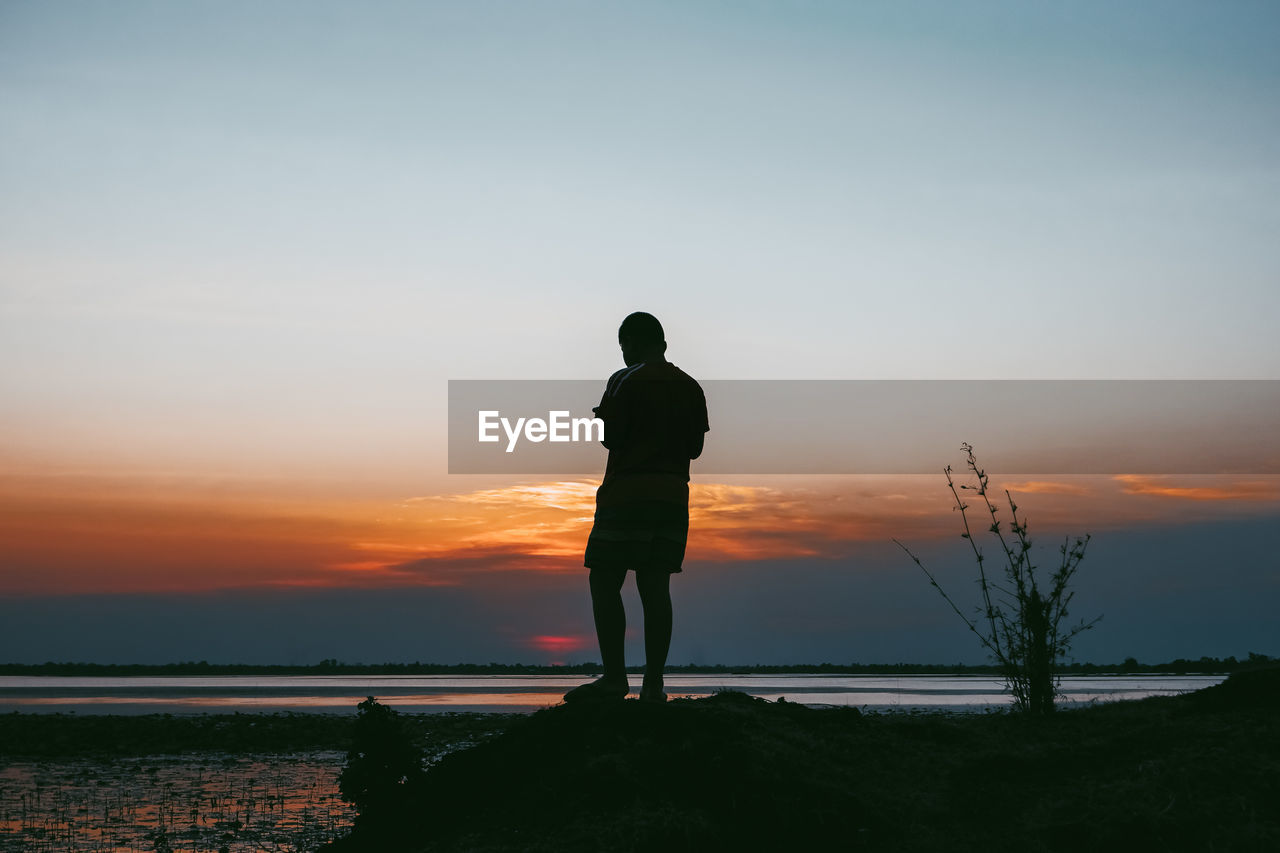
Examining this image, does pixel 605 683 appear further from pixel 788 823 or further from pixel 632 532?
pixel 788 823

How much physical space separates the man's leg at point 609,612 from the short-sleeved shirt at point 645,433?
0.62m

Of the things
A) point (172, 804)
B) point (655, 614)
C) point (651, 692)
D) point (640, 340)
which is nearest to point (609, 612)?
point (655, 614)

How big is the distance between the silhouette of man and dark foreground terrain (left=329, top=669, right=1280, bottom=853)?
79 centimetres

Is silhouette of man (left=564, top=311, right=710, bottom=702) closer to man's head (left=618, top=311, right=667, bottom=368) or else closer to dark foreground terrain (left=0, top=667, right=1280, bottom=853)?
man's head (left=618, top=311, right=667, bottom=368)

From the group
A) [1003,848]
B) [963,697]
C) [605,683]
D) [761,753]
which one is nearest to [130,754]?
[605,683]

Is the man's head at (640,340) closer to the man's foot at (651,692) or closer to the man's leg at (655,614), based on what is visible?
the man's leg at (655,614)

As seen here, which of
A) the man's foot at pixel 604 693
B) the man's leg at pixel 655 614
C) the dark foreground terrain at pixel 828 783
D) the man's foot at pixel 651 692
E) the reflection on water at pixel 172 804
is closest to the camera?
the dark foreground terrain at pixel 828 783

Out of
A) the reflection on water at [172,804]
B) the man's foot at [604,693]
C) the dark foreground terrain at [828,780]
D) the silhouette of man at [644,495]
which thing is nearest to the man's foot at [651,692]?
the silhouette of man at [644,495]

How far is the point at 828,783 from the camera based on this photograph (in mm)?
7270

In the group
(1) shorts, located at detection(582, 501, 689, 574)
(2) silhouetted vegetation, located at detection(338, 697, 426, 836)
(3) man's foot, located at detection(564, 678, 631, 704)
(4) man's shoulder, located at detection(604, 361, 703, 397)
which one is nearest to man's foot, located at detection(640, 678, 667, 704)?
(3) man's foot, located at detection(564, 678, 631, 704)

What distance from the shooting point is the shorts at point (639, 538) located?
811 cm

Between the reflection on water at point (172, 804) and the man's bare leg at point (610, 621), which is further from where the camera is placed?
the reflection on water at point (172, 804)

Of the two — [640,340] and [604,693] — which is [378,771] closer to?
[604,693]

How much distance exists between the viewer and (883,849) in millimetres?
6543
